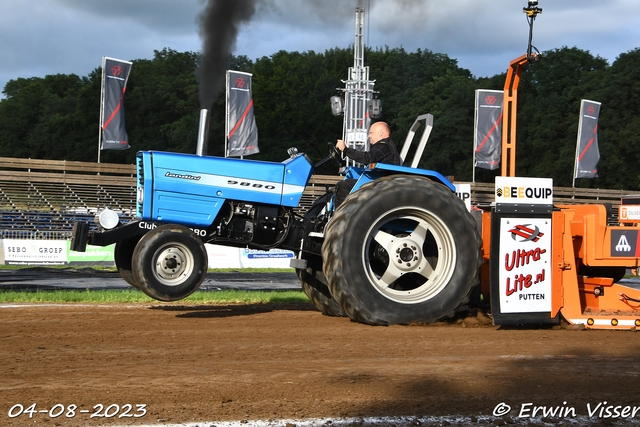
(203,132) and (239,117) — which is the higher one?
(239,117)

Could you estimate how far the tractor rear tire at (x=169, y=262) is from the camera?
16.9 feet

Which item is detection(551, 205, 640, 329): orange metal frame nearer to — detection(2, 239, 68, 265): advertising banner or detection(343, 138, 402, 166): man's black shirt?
detection(343, 138, 402, 166): man's black shirt

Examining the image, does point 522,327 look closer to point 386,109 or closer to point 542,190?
point 542,190

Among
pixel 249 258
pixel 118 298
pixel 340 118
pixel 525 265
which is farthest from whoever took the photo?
pixel 340 118

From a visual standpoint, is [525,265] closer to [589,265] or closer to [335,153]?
[589,265]

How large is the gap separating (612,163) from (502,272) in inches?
1538

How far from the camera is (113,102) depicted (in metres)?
25.6

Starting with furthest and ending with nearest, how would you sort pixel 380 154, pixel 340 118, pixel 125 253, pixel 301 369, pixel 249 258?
pixel 340 118
pixel 249 258
pixel 125 253
pixel 380 154
pixel 301 369

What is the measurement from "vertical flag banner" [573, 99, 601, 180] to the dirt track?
85.3ft

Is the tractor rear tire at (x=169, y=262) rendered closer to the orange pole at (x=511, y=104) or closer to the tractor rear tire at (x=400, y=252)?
the tractor rear tire at (x=400, y=252)

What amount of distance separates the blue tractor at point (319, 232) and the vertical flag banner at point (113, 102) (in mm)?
21446

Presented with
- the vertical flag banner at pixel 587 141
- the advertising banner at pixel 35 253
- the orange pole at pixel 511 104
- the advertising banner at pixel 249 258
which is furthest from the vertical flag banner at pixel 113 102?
the orange pole at pixel 511 104

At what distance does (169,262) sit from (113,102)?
22374 millimetres

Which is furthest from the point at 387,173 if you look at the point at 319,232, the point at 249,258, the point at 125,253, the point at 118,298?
the point at 249,258
